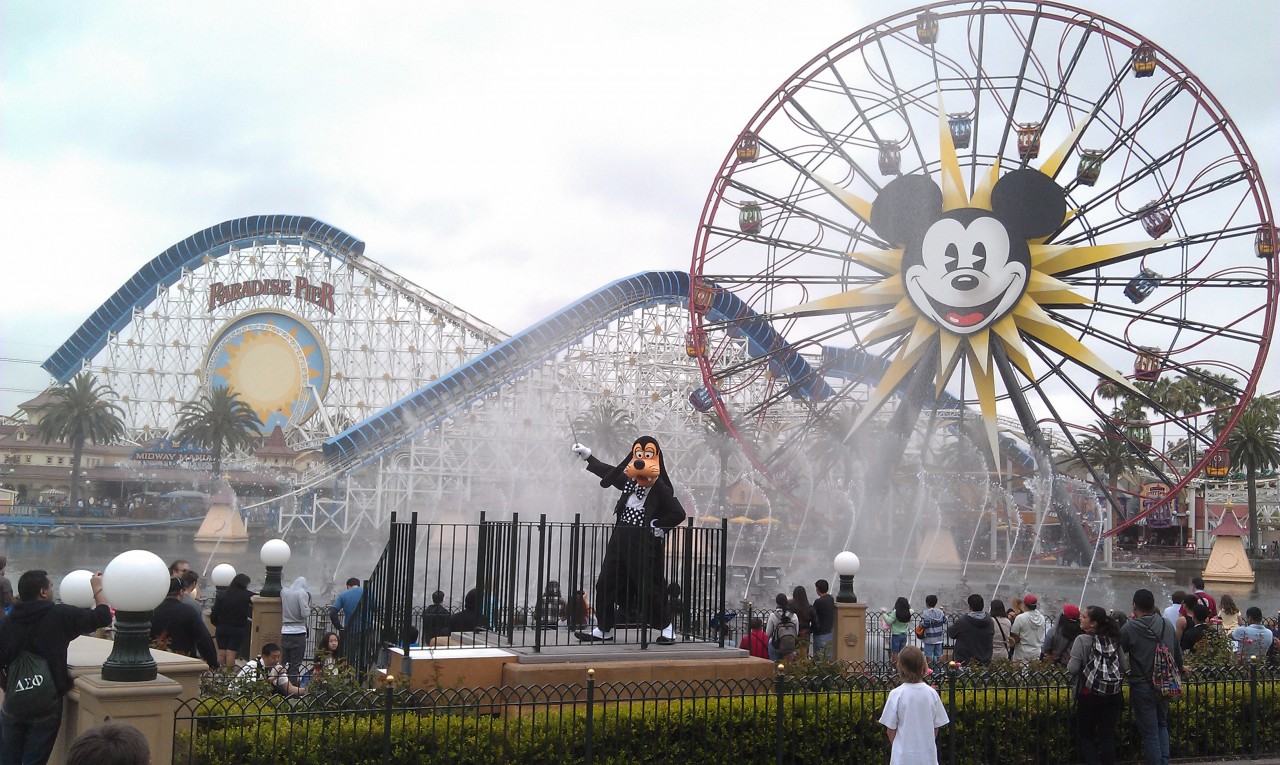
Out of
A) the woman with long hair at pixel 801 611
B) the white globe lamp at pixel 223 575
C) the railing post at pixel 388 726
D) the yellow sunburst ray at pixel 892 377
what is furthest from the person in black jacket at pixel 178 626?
the yellow sunburst ray at pixel 892 377

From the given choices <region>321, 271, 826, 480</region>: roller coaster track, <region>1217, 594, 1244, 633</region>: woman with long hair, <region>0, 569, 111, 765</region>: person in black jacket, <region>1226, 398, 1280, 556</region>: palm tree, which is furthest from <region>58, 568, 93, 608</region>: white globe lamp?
<region>1226, 398, 1280, 556</region>: palm tree

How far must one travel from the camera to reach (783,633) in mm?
11375

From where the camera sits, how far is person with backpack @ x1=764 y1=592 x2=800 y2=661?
1112 centimetres

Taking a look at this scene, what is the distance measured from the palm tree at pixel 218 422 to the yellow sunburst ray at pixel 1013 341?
41.1m

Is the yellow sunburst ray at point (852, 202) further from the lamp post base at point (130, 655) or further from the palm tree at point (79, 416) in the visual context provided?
the palm tree at point (79, 416)

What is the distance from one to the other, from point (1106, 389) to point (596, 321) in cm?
2179

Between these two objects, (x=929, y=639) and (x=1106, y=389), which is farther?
(x=1106, y=389)

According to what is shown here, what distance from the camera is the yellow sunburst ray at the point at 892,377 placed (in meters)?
28.6

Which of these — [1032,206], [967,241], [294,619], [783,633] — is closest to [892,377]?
[967,241]

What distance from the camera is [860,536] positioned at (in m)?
34.0

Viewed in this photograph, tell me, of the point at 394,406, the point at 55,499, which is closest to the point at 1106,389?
the point at 394,406

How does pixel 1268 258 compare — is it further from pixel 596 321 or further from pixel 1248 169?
pixel 596 321

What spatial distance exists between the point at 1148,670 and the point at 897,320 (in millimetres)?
20447

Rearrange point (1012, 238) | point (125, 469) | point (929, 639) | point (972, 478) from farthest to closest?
point (125, 469), point (972, 478), point (1012, 238), point (929, 639)
